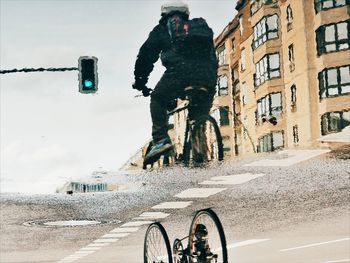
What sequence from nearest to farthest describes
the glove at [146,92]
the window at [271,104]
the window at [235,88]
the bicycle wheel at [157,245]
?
1. the bicycle wheel at [157,245]
2. the window at [271,104]
3. the window at [235,88]
4. the glove at [146,92]

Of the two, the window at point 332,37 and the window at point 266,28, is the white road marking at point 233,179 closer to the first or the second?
the window at point 266,28

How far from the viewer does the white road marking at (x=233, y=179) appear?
877cm

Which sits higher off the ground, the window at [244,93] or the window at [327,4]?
the window at [327,4]

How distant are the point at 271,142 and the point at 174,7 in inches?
79.2

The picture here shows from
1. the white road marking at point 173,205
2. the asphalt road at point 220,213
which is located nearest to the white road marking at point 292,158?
the asphalt road at point 220,213

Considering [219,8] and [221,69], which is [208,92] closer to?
[221,69]

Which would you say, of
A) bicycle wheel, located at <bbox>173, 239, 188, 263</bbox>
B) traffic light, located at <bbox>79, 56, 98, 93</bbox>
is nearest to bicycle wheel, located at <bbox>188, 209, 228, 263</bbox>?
bicycle wheel, located at <bbox>173, 239, 188, 263</bbox>

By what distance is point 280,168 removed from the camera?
8633mm

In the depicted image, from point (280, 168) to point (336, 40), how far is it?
2044mm

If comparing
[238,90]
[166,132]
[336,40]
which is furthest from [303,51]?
[166,132]

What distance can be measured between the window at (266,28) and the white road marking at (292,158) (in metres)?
1.37

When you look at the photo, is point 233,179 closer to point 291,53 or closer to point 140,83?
point 140,83

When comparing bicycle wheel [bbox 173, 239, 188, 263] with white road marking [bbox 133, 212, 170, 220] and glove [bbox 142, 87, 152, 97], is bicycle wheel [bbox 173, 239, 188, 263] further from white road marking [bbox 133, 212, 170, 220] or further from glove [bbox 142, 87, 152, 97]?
white road marking [bbox 133, 212, 170, 220]

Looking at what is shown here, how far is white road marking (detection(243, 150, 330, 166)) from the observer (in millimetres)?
7766
